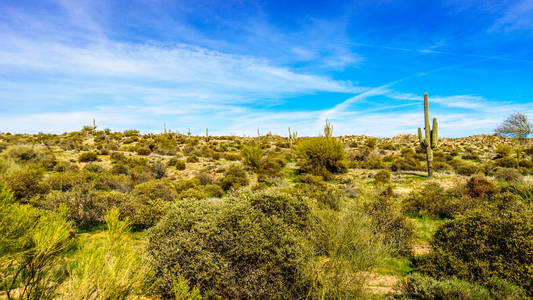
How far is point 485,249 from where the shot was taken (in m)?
4.98

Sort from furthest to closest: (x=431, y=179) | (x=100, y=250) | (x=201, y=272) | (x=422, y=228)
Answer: (x=431, y=179) < (x=422, y=228) < (x=201, y=272) < (x=100, y=250)

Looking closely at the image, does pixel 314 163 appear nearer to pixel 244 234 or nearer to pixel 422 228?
pixel 422 228

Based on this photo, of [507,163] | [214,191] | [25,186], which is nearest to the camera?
[25,186]

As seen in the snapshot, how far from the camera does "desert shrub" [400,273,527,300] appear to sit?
4145 mm

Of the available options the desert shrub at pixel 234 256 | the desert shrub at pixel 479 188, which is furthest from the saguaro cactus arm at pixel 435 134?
the desert shrub at pixel 234 256

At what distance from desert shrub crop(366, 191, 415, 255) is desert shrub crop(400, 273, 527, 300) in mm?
1615

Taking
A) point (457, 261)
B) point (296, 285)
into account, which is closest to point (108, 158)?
point (296, 285)

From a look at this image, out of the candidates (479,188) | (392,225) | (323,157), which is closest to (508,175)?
(479,188)

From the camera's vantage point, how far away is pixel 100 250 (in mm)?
2359

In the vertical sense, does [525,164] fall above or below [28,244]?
below

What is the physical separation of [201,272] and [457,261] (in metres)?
5.46

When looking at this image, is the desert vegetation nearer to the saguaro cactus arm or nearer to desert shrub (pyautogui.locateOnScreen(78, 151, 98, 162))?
the saguaro cactus arm

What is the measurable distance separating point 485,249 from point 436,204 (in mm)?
5160

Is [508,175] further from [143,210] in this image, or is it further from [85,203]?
[85,203]
